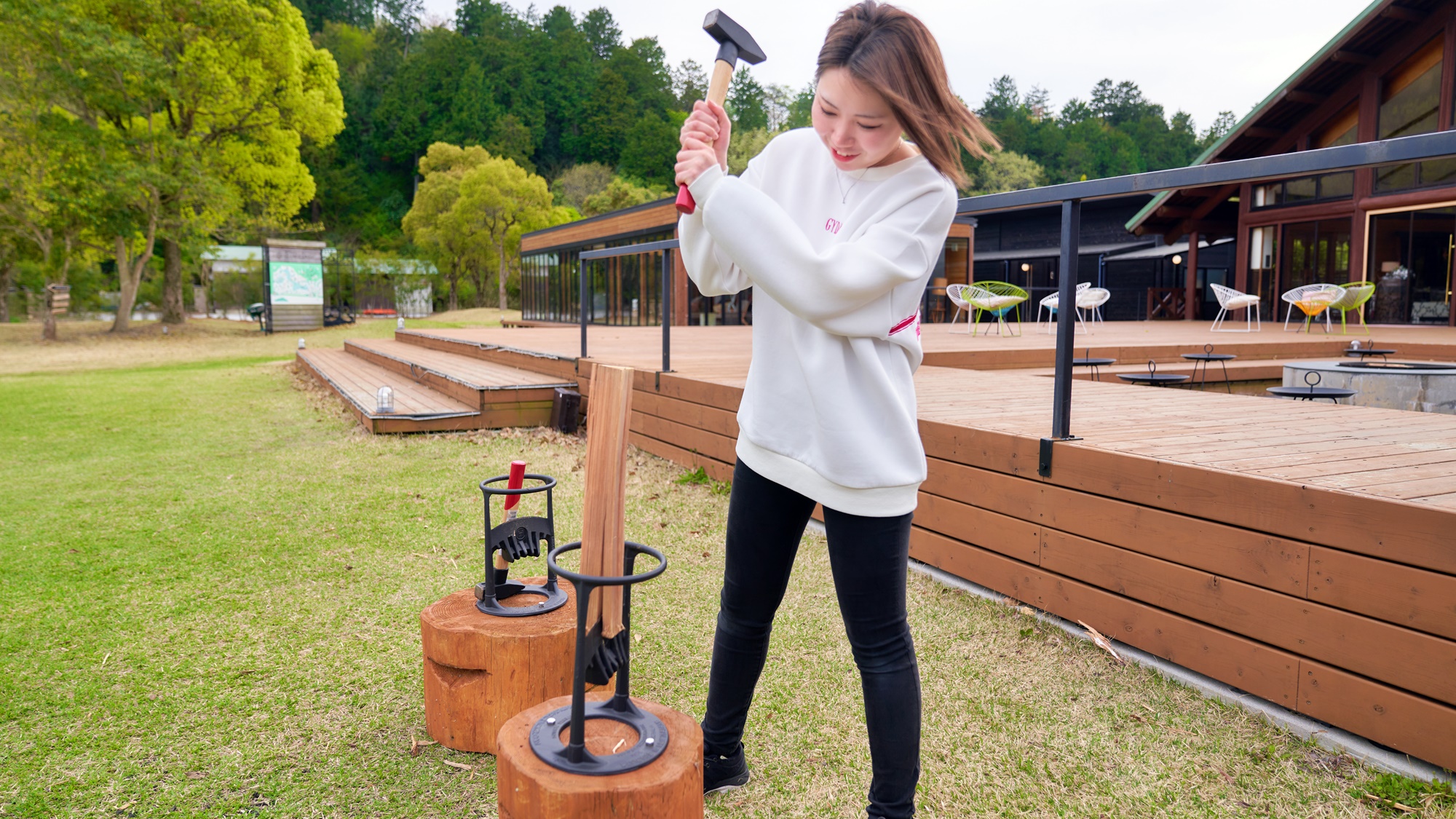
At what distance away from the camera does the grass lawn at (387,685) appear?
1.83 m

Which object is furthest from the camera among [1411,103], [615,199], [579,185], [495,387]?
[579,185]

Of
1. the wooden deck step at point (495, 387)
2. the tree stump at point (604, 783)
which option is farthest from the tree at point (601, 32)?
the tree stump at point (604, 783)

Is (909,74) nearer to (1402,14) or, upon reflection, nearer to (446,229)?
(1402,14)

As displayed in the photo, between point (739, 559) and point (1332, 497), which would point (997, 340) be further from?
point (739, 559)

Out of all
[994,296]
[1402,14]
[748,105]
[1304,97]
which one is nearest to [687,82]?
[748,105]

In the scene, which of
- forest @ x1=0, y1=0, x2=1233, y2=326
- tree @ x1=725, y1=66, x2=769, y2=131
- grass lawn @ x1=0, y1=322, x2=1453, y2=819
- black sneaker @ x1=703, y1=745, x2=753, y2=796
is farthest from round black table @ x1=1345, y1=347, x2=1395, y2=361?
tree @ x1=725, y1=66, x2=769, y2=131

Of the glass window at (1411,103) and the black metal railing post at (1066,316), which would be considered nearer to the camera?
the black metal railing post at (1066,316)

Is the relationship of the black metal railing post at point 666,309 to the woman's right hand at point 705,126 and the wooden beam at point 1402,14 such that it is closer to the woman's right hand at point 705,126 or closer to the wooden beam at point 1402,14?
the woman's right hand at point 705,126

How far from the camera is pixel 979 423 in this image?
3.12 meters

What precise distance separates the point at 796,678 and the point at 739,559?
1.02 metres

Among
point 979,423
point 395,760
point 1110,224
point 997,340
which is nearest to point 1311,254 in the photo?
point 997,340

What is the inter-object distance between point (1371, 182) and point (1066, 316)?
1573 centimetres

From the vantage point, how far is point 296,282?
2277 cm

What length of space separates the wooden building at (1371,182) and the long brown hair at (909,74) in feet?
46.4
